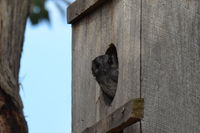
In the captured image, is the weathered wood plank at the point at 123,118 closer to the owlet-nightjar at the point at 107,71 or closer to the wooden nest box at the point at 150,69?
the wooden nest box at the point at 150,69

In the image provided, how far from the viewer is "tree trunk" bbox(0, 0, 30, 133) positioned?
18.0ft

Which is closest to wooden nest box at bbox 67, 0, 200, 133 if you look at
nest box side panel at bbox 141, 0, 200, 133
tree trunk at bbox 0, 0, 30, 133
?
nest box side panel at bbox 141, 0, 200, 133

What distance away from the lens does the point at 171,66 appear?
5148mm

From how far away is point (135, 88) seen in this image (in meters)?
5.09

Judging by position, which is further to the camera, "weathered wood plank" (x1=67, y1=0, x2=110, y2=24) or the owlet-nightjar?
"weathered wood plank" (x1=67, y1=0, x2=110, y2=24)

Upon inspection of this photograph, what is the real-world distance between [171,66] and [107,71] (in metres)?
0.48

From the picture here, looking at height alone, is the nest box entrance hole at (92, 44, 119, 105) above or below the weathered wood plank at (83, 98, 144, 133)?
above

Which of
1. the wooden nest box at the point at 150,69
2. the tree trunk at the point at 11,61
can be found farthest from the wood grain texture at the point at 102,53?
the tree trunk at the point at 11,61

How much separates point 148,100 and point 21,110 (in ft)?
2.63

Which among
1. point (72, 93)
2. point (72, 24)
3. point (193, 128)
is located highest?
point (72, 24)

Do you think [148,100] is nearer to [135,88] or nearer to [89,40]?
[135,88]

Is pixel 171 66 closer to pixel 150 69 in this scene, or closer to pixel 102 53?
pixel 150 69

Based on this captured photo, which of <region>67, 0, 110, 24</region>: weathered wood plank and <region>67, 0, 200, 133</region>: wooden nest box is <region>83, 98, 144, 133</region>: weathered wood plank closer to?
<region>67, 0, 200, 133</region>: wooden nest box

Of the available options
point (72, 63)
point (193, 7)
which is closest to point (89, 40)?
point (72, 63)
